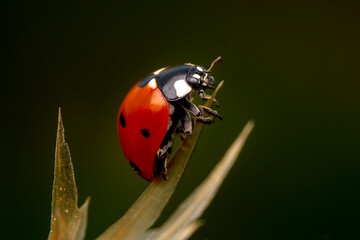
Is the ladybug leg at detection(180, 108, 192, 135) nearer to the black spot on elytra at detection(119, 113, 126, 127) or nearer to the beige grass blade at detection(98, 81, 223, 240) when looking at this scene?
the black spot on elytra at detection(119, 113, 126, 127)

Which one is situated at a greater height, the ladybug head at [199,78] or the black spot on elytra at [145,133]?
the ladybug head at [199,78]

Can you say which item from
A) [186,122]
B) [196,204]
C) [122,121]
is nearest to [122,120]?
[122,121]

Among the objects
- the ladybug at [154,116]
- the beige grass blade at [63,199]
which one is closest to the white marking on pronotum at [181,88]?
the ladybug at [154,116]

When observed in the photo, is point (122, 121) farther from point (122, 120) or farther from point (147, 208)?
point (147, 208)

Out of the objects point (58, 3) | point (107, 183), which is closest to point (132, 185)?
point (107, 183)

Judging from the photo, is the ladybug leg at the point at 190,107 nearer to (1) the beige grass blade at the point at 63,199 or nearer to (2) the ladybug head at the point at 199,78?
(2) the ladybug head at the point at 199,78

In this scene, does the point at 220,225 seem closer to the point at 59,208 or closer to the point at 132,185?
the point at 132,185
